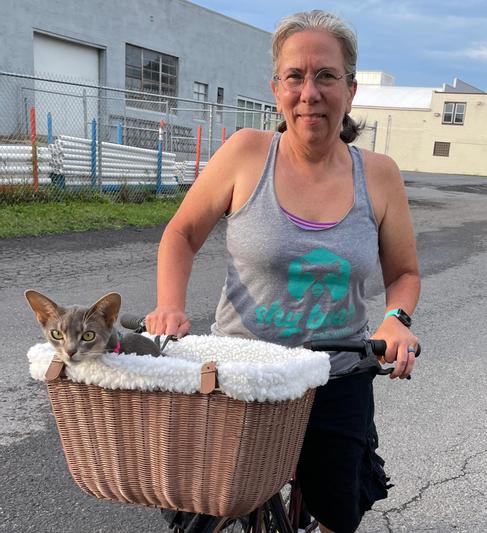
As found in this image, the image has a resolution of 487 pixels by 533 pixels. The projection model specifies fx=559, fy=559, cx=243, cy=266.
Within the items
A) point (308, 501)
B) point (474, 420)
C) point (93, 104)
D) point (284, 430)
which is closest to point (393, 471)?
point (474, 420)

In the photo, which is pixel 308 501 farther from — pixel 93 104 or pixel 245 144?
pixel 93 104

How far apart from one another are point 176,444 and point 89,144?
12.3 m

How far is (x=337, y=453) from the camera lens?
188 centimetres

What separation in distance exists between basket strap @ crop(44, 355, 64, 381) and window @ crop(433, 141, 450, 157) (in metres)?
53.5

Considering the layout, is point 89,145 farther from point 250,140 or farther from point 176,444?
point 176,444

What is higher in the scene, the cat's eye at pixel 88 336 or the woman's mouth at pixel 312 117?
the woman's mouth at pixel 312 117

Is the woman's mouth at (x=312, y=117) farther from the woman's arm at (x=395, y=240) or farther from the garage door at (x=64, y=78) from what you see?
the garage door at (x=64, y=78)

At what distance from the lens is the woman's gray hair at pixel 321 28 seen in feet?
5.79

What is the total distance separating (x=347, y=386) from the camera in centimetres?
189

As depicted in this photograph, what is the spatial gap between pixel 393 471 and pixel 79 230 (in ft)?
24.7

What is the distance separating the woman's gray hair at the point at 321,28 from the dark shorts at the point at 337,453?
1.07 m

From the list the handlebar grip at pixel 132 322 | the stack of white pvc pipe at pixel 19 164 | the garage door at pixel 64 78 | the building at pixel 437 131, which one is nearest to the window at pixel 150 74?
the garage door at pixel 64 78

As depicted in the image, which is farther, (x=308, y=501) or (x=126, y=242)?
(x=126, y=242)

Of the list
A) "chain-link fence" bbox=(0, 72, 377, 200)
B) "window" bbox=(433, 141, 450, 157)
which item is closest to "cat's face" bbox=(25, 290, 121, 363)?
"chain-link fence" bbox=(0, 72, 377, 200)
